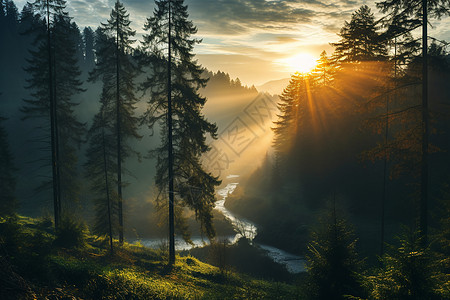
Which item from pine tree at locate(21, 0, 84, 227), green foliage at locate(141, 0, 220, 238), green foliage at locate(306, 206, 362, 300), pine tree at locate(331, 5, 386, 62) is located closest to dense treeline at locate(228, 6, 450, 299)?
pine tree at locate(331, 5, 386, 62)

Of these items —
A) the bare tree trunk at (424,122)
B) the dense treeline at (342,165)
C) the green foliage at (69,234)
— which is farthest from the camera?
the dense treeline at (342,165)

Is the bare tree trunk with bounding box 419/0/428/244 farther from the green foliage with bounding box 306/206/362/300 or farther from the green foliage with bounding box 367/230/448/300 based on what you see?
the green foliage with bounding box 367/230/448/300

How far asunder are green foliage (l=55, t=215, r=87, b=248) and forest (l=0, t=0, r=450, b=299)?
0.32 feet

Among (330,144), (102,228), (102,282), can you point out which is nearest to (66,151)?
(102,228)

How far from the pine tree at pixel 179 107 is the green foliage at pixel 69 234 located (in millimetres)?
5633

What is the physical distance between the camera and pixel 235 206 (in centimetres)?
4706

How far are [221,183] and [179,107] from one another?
24.2 feet

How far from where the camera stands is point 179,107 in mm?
16422

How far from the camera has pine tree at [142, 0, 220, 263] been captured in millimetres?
15566

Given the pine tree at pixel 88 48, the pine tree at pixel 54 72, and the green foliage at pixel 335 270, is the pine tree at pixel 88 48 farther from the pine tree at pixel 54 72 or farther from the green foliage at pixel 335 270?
the green foliage at pixel 335 270

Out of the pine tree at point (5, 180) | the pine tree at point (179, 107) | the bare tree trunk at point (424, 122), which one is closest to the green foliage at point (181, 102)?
the pine tree at point (179, 107)

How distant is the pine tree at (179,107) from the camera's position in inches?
613

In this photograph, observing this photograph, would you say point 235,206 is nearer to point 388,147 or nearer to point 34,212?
point 34,212

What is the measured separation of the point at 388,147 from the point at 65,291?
13.3m
